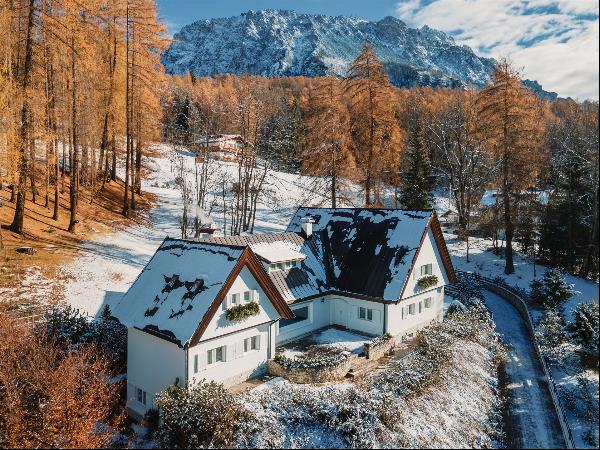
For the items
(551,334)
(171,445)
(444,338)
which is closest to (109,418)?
(171,445)

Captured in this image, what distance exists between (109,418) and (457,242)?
3689cm

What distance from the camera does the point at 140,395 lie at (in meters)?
19.0

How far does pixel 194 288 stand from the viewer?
18.5 metres

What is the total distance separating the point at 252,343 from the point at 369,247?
9.88 metres

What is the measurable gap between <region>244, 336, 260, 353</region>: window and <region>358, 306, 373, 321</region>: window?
737 cm

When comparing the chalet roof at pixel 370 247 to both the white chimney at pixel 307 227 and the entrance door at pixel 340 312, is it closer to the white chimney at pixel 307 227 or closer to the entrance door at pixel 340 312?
the white chimney at pixel 307 227

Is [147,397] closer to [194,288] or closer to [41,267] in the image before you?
[194,288]

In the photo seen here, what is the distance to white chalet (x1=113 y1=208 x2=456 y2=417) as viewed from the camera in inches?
706

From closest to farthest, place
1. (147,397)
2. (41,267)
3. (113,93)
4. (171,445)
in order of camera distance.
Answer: (171,445) < (147,397) < (41,267) < (113,93)

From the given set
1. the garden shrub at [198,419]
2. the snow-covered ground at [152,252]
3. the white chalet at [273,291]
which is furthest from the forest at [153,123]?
the garden shrub at [198,419]

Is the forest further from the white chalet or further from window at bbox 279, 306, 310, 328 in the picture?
window at bbox 279, 306, 310, 328

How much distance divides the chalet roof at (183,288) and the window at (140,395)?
116 inches

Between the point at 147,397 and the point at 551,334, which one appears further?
the point at 551,334

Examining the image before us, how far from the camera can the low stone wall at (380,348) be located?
21.8 meters
